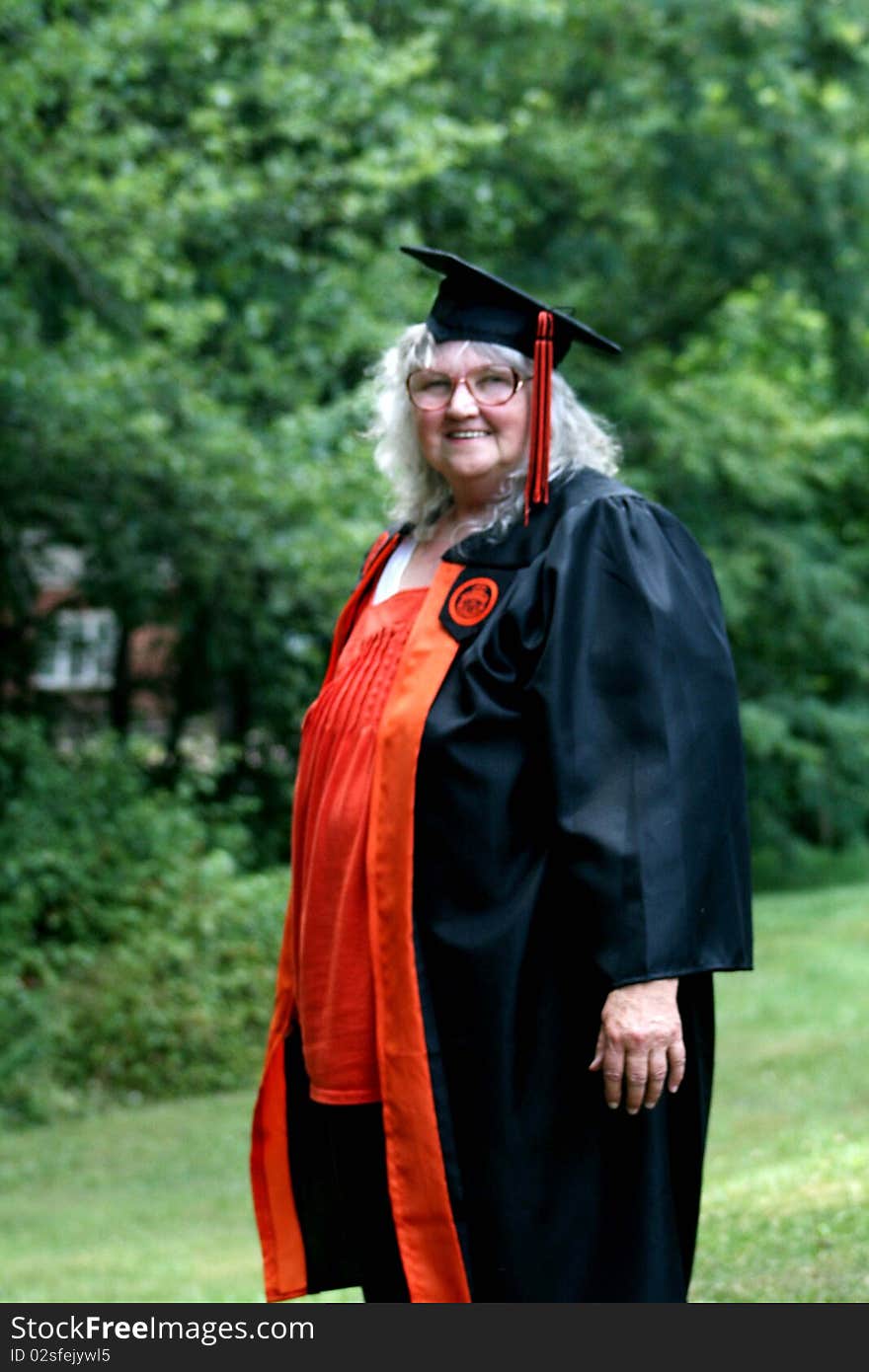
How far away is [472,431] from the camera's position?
3.11 metres

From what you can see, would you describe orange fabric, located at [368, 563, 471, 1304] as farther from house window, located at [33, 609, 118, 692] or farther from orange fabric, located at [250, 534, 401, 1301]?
house window, located at [33, 609, 118, 692]

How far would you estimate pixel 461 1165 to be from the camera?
287 cm

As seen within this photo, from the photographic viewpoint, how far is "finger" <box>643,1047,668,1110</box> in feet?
9.04

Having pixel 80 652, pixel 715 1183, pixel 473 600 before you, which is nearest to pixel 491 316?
pixel 473 600

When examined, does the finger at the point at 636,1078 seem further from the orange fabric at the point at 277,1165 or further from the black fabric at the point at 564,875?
the orange fabric at the point at 277,1165

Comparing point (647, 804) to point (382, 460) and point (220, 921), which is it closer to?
point (382, 460)

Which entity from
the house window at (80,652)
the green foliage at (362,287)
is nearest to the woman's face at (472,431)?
the green foliage at (362,287)

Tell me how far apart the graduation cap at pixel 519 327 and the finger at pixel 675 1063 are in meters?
0.92

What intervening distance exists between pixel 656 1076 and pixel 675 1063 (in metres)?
0.04

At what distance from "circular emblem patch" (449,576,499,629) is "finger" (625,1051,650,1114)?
748 millimetres

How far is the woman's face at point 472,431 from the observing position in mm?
3104

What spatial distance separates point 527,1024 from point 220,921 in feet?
23.9

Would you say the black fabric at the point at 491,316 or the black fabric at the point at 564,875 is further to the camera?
the black fabric at the point at 491,316

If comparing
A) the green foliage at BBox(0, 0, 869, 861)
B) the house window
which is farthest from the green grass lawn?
the house window
